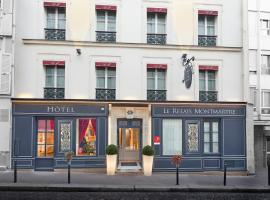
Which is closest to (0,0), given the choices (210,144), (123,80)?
(123,80)

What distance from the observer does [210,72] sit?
18.5 meters

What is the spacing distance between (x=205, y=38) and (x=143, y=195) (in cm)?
972

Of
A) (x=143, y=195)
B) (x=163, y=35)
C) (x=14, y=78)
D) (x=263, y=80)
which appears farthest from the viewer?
(x=263, y=80)

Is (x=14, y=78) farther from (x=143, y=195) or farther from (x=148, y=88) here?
(x=143, y=195)

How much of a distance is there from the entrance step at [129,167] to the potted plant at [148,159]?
1.96ft

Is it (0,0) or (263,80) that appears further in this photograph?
(263,80)

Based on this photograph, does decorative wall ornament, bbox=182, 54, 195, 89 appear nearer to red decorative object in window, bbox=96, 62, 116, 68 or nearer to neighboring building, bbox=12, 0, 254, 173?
neighboring building, bbox=12, 0, 254, 173

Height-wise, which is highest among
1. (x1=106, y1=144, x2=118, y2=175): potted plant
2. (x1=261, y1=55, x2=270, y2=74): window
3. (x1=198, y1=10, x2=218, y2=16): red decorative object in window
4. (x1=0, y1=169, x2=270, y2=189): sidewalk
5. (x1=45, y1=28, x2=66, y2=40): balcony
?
(x1=198, y1=10, x2=218, y2=16): red decorative object in window

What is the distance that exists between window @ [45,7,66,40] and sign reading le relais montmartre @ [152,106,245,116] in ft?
19.7

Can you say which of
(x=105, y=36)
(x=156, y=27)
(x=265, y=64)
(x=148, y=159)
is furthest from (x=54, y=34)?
(x=265, y=64)

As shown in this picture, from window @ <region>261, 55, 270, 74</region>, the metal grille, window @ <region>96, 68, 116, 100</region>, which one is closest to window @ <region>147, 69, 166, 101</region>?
window @ <region>96, 68, 116, 100</region>

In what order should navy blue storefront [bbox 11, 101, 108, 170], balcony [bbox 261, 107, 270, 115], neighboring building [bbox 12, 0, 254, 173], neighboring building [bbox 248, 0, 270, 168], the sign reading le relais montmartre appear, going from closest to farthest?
navy blue storefront [bbox 11, 101, 108, 170] → neighboring building [bbox 12, 0, 254, 173] → the sign reading le relais montmartre → neighboring building [bbox 248, 0, 270, 168] → balcony [bbox 261, 107, 270, 115]

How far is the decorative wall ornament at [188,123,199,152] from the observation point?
58.6ft

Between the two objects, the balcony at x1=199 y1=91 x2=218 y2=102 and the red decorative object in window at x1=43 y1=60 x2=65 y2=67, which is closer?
the red decorative object in window at x1=43 y1=60 x2=65 y2=67
